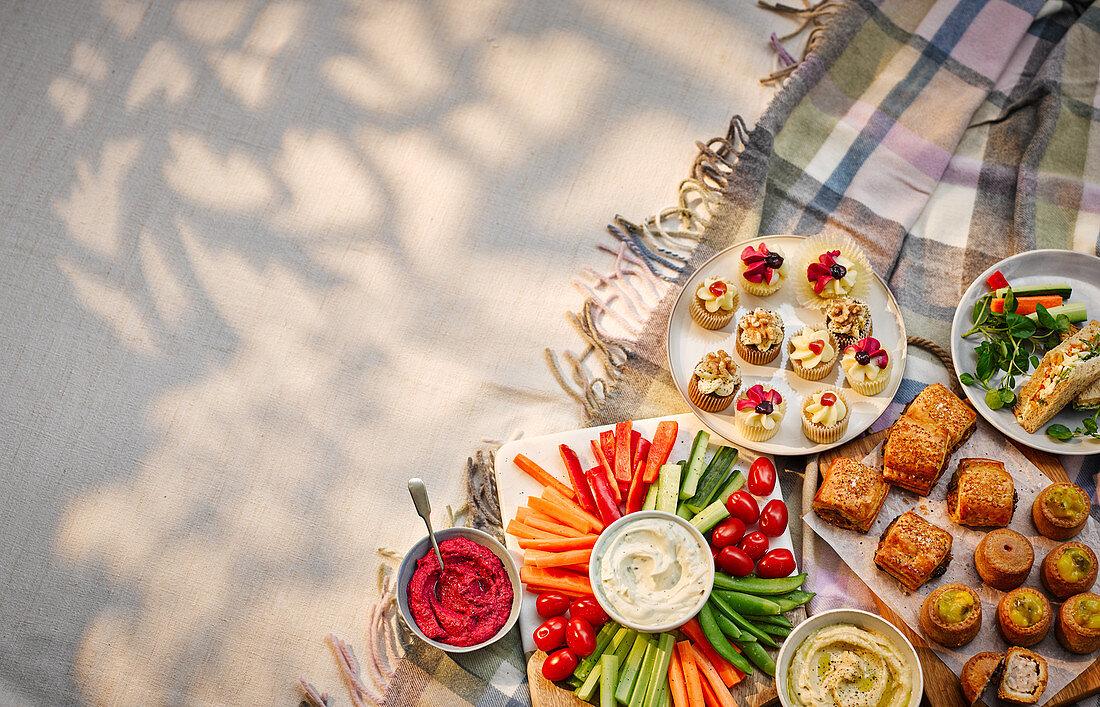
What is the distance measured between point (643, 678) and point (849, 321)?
183 cm

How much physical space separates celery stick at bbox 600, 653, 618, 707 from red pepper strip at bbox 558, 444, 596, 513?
0.62m

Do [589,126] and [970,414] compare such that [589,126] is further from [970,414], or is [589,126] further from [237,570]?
[237,570]

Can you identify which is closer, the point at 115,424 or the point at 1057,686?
the point at 1057,686

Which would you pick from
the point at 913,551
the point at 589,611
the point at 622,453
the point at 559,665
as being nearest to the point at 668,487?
the point at 622,453

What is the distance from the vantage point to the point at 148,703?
342 centimetres

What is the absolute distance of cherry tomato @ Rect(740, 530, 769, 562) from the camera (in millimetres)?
3385

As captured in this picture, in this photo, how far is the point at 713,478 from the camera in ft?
11.6

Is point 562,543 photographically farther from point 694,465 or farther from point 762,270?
point 762,270

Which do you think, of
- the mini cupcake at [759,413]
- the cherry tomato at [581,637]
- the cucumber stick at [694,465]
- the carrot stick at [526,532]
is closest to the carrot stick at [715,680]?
the cherry tomato at [581,637]

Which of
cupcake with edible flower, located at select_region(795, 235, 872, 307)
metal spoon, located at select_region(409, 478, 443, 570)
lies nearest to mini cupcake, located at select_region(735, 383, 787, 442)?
cupcake with edible flower, located at select_region(795, 235, 872, 307)

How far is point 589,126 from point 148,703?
350 centimetres

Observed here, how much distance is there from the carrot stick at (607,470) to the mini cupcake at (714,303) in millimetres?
800

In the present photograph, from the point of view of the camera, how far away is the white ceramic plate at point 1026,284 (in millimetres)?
3551

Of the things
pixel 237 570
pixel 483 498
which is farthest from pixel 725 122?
pixel 237 570
